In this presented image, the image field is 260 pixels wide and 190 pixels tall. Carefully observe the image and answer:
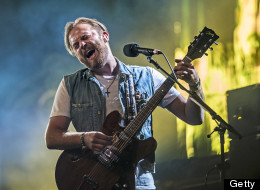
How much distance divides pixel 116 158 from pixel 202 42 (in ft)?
3.01

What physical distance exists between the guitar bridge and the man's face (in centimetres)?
71

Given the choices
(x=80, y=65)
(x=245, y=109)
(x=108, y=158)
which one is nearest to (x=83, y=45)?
(x=108, y=158)

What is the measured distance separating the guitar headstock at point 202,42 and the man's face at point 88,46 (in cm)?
73

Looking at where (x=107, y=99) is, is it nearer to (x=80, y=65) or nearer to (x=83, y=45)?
(x=83, y=45)

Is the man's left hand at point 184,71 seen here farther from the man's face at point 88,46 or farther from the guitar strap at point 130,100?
the man's face at point 88,46

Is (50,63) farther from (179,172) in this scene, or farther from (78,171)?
(78,171)

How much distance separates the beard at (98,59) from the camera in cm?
257

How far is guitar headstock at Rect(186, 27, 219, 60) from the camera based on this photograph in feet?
7.08

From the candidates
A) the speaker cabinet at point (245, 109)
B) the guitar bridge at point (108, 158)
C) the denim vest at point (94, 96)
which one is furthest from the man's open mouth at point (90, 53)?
the speaker cabinet at point (245, 109)

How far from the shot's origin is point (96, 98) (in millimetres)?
2471

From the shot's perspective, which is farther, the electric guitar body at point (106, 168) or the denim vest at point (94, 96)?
the denim vest at point (94, 96)

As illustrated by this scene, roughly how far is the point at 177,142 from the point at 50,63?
203cm

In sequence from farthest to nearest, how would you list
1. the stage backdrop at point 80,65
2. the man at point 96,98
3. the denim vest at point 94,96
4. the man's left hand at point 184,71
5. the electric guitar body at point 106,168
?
the stage backdrop at point 80,65 < the denim vest at point 94,96 < the man at point 96,98 < the electric guitar body at point 106,168 < the man's left hand at point 184,71

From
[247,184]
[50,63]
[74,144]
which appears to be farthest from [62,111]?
[50,63]
